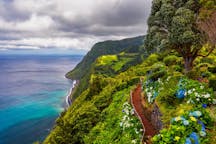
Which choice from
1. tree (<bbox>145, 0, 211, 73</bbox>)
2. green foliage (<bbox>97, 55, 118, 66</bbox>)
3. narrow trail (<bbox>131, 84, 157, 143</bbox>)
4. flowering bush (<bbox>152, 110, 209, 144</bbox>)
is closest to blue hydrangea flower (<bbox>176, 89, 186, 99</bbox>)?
narrow trail (<bbox>131, 84, 157, 143</bbox>)

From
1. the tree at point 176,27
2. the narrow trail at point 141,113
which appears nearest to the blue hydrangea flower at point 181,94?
the narrow trail at point 141,113

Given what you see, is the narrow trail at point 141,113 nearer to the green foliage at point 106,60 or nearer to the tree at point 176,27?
the tree at point 176,27

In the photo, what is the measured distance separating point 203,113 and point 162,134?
3098 millimetres

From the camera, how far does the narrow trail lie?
61.4ft

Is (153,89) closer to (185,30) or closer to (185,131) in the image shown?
(185,30)

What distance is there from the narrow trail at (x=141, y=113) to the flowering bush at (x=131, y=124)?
0.39 m

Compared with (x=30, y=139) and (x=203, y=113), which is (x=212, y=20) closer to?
(x=203, y=113)

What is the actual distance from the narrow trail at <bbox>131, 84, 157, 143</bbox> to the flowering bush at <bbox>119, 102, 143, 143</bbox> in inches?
15.5

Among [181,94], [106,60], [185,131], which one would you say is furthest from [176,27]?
[106,60]

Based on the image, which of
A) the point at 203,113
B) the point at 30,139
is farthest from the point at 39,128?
the point at 203,113

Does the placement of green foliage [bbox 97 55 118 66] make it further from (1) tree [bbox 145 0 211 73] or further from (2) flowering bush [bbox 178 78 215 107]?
(2) flowering bush [bbox 178 78 215 107]

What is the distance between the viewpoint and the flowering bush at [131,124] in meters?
19.2

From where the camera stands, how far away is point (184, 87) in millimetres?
18219

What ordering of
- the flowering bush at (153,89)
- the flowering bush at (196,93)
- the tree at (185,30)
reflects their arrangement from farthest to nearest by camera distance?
the flowering bush at (153,89), the tree at (185,30), the flowering bush at (196,93)
